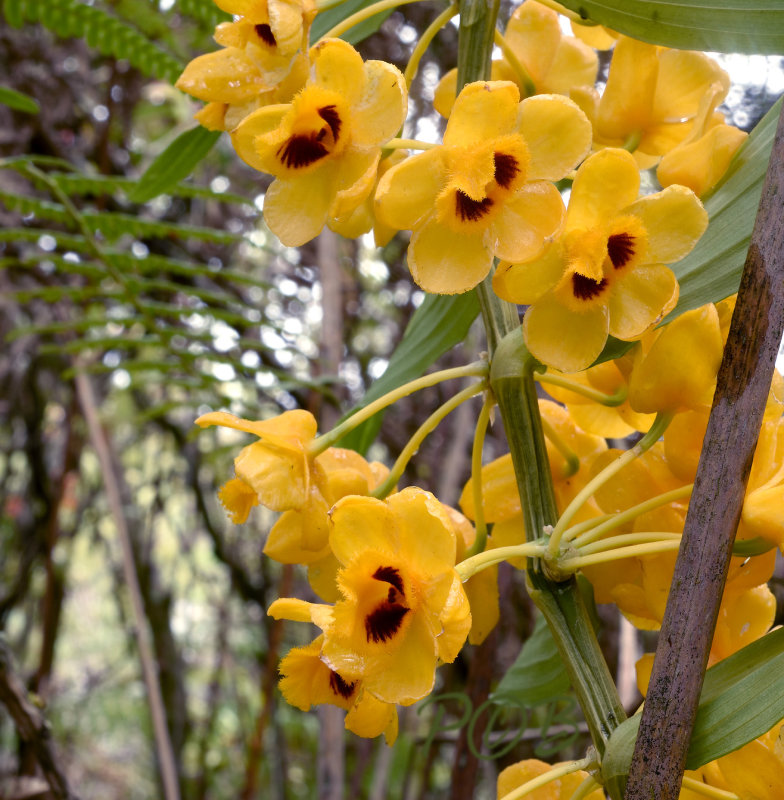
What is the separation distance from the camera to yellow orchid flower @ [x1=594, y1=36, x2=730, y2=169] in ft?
1.67

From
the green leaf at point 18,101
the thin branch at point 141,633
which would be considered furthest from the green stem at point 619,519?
the thin branch at point 141,633

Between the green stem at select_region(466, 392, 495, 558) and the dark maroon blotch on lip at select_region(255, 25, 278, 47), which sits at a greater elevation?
the dark maroon blotch on lip at select_region(255, 25, 278, 47)

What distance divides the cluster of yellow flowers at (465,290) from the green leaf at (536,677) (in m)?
0.14

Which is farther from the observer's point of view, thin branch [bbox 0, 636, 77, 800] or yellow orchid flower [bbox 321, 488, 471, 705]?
thin branch [bbox 0, 636, 77, 800]

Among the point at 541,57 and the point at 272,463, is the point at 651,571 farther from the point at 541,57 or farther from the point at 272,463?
the point at 541,57

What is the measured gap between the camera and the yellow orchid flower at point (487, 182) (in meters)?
0.41

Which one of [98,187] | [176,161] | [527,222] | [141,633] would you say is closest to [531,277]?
[527,222]

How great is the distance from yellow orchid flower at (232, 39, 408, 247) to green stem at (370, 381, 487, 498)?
0.35 ft

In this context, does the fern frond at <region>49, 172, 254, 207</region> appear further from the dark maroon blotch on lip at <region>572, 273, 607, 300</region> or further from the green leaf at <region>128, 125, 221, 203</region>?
the dark maroon blotch on lip at <region>572, 273, 607, 300</region>

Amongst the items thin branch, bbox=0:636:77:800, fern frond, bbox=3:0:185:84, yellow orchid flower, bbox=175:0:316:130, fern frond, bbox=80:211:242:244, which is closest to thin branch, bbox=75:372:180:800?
fern frond, bbox=80:211:242:244

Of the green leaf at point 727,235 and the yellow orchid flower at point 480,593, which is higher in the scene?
the green leaf at point 727,235

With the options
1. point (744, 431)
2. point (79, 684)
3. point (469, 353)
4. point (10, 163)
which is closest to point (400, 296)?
point (469, 353)

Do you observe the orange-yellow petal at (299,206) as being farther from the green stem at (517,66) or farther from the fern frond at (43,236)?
the fern frond at (43,236)

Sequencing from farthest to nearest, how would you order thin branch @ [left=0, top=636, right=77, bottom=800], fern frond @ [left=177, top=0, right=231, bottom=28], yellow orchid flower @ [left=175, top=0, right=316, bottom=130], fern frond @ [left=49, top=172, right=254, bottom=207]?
fern frond @ [left=49, top=172, right=254, bottom=207] < fern frond @ [left=177, top=0, right=231, bottom=28] < thin branch @ [left=0, top=636, right=77, bottom=800] < yellow orchid flower @ [left=175, top=0, right=316, bottom=130]
